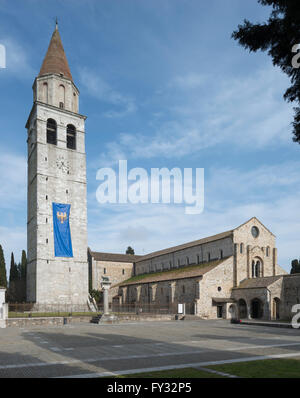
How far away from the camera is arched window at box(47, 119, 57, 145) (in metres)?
51.0

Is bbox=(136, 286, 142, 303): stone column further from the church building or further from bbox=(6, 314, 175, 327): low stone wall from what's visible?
bbox=(6, 314, 175, 327): low stone wall

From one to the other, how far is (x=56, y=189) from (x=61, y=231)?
589cm

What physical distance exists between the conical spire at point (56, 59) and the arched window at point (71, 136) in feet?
24.6

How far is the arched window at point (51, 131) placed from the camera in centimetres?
5103

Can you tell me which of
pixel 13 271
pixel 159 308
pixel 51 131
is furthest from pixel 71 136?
pixel 13 271

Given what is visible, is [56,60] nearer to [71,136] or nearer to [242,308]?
[71,136]

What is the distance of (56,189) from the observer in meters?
49.1

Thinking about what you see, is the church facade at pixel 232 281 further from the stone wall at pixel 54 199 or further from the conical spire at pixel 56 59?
the conical spire at pixel 56 59

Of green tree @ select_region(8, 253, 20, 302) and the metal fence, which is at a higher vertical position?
green tree @ select_region(8, 253, 20, 302)

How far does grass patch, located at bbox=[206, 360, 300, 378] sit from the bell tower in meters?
37.2

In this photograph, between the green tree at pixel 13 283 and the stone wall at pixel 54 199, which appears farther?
the green tree at pixel 13 283

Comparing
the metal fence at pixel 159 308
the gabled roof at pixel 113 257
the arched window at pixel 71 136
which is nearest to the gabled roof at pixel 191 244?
the gabled roof at pixel 113 257

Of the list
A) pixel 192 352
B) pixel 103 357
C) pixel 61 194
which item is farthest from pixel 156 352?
pixel 61 194

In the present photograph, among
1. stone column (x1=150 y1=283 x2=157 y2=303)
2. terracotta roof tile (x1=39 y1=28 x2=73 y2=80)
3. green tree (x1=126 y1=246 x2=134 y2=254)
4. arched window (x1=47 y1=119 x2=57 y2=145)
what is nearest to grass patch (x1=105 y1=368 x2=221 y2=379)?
stone column (x1=150 y1=283 x2=157 y2=303)
